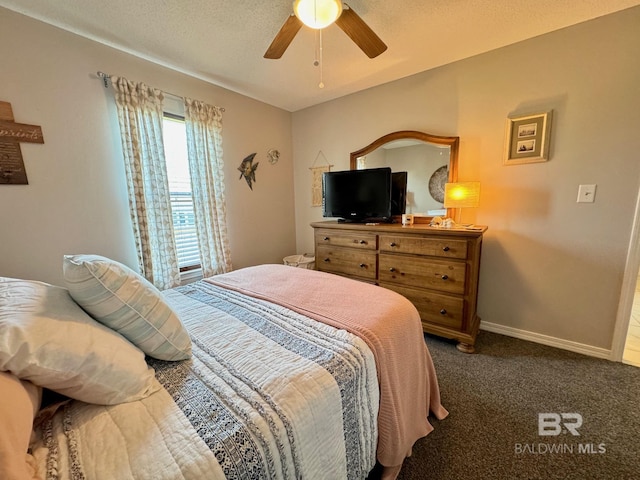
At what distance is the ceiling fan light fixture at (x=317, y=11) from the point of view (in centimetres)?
131

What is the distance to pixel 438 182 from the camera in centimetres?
247

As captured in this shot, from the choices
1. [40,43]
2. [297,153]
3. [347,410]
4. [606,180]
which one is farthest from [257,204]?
[606,180]

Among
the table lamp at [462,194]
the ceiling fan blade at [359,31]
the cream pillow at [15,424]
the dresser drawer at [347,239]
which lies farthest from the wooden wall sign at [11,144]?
the table lamp at [462,194]

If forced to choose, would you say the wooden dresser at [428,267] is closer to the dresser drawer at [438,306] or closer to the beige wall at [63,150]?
the dresser drawer at [438,306]

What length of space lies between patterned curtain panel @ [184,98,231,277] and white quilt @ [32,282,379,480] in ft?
5.61

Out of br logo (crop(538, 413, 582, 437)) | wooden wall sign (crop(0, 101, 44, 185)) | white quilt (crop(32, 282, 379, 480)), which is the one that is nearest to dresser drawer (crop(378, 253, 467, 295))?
br logo (crop(538, 413, 582, 437))

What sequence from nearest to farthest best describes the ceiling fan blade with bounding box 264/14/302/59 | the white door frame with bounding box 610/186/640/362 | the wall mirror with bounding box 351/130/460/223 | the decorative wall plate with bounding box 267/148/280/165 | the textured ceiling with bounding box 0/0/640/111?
1. the ceiling fan blade with bounding box 264/14/302/59
2. the textured ceiling with bounding box 0/0/640/111
3. the white door frame with bounding box 610/186/640/362
4. the wall mirror with bounding box 351/130/460/223
5. the decorative wall plate with bounding box 267/148/280/165

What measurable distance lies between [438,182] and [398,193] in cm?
38

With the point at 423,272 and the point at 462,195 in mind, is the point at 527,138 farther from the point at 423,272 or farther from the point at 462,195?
the point at 423,272

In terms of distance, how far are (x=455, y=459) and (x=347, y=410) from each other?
0.84m

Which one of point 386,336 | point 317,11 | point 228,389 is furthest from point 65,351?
point 317,11

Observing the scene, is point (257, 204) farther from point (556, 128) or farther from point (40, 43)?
point (556, 128)

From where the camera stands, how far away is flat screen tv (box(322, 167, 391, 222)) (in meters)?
2.56

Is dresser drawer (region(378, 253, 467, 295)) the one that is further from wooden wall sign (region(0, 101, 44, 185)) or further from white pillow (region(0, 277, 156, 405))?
wooden wall sign (region(0, 101, 44, 185))
